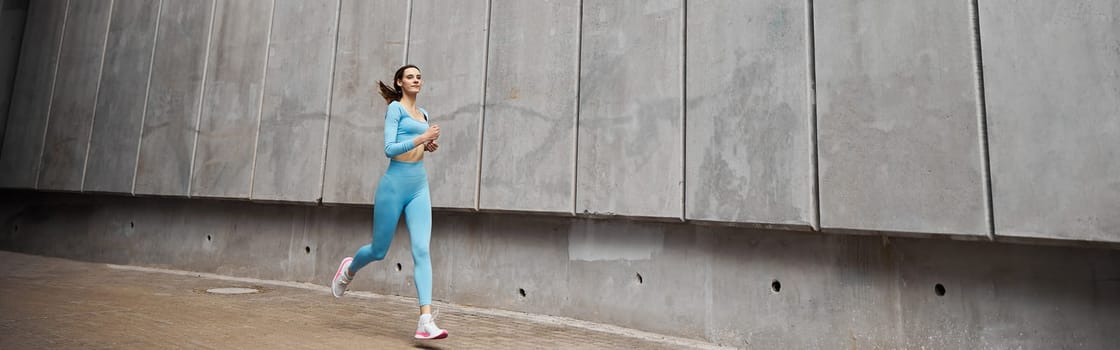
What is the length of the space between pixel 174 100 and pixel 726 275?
827 centimetres

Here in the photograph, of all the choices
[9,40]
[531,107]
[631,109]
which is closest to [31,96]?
[9,40]

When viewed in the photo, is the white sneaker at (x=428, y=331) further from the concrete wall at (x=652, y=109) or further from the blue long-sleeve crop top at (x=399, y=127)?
the concrete wall at (x=652, y=109)

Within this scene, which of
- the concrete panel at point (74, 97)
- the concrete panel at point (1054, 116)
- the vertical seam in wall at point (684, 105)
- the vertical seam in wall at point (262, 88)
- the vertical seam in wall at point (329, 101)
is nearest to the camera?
the concrete panel at point (1054, 116)

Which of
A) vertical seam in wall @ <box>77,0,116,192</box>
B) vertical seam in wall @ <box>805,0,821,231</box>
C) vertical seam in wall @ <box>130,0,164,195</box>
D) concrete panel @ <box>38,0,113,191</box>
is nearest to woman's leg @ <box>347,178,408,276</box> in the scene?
vertical seam in wall @ <box>805,0,821,231</box>

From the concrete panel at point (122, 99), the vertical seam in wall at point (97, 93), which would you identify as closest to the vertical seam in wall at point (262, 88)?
the concrete panel at point (122, 99)

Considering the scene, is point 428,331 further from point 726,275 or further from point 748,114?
point 748,114

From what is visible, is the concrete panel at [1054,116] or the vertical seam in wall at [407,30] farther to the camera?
the vertical seam in wall at [407,30]

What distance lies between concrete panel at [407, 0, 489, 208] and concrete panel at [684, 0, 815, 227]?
90.3 inches

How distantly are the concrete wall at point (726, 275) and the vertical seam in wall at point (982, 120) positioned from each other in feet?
1.06

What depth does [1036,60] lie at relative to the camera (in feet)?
12.5

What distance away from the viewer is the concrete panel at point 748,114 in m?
4.61

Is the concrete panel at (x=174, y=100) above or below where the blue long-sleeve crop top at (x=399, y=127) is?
above

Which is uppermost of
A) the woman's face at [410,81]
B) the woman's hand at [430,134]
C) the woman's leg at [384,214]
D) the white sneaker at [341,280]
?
the woman's face at [410,81]

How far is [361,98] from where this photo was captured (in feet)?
23.6
